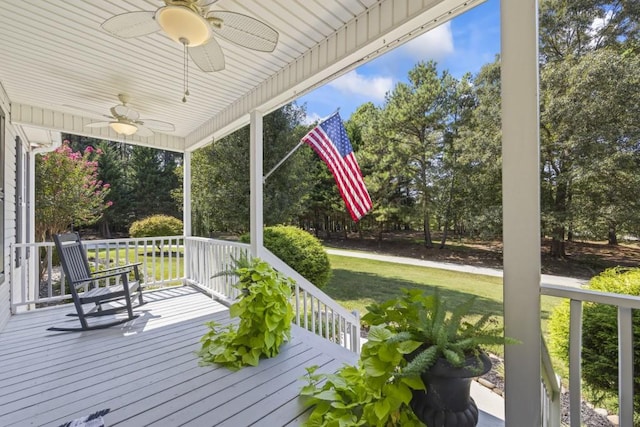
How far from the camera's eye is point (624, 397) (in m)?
1.24

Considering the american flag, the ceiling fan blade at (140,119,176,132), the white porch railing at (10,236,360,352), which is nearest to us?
the american flag

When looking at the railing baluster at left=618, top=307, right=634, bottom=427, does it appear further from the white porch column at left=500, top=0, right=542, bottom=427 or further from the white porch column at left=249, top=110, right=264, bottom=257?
the white porch column at left=249, top=110, right=264, bottom=257

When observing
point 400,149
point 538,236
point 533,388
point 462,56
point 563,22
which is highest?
point 462,56

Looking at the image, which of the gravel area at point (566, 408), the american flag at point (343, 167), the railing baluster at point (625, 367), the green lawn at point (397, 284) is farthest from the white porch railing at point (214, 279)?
the railing baluster at point (625, 367)

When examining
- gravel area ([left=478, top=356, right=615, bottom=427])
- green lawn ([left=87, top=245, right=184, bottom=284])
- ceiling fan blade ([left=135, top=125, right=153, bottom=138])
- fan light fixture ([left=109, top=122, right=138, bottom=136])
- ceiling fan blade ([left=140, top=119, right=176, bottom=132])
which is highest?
ceiling fan blade ([left=135, top=125, right=153, bottom=138])

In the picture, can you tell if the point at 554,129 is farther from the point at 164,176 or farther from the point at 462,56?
the point at 164,176

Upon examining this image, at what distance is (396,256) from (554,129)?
6.20 m

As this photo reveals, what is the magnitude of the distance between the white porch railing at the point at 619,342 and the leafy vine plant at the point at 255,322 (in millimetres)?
1797

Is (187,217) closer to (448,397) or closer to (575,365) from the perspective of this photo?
(448,397)

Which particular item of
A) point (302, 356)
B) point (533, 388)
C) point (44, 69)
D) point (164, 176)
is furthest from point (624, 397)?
point (164, 176)

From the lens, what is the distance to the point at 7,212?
365 centimetres

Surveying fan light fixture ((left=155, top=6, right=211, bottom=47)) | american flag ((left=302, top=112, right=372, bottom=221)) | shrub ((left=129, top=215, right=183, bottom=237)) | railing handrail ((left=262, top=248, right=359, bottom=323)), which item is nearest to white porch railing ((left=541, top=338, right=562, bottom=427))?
american flag ((left=302, top=112, right=372, bottom=221))

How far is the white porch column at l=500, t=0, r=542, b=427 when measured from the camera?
4.67 feet

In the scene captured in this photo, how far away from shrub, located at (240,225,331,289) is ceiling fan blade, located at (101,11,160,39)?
373 cm
